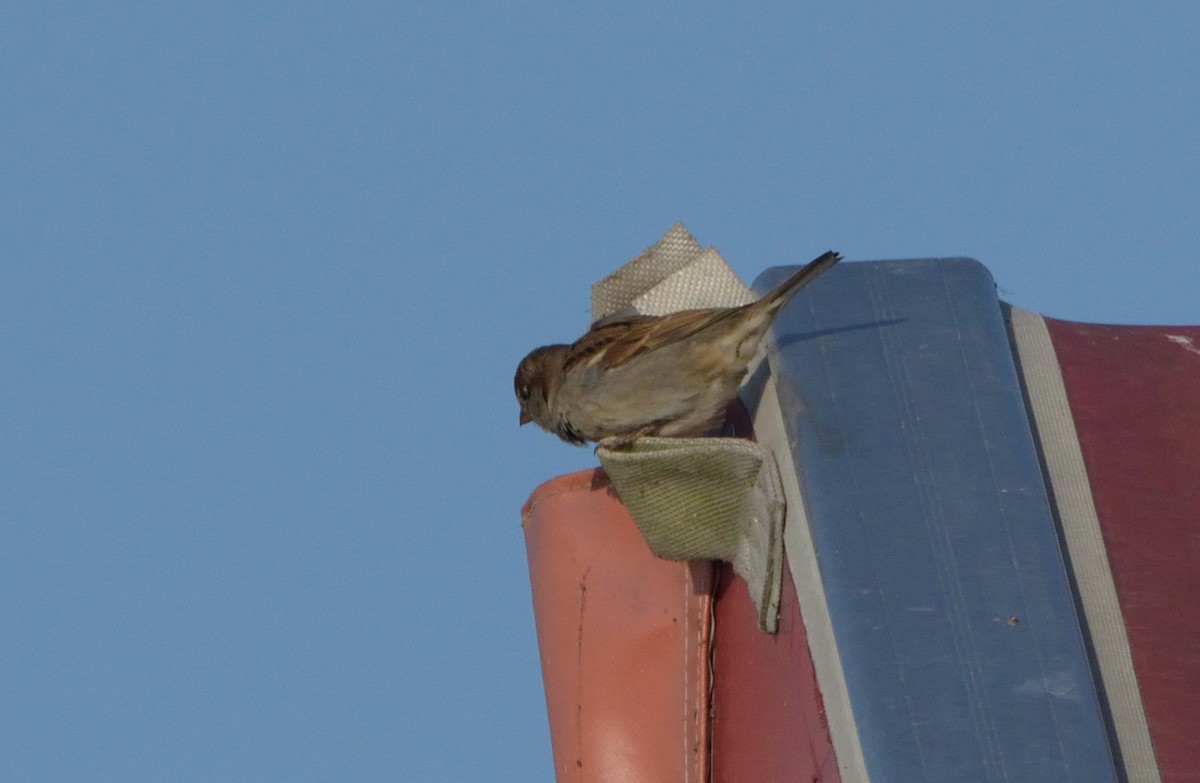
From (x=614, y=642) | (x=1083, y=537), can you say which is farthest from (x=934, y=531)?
(x=614, y=642)

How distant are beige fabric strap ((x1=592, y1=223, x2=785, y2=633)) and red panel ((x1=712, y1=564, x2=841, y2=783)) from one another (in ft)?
Result: 0.47

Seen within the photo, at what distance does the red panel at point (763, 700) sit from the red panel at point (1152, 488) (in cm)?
82

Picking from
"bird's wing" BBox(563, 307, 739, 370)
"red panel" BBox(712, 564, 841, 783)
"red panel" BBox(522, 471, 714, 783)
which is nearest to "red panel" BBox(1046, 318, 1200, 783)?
"red panel" BBox(712, 564, 841, 783)

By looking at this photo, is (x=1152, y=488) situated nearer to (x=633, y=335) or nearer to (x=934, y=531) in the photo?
(x=934, y=531)

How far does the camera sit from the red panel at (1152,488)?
447cm

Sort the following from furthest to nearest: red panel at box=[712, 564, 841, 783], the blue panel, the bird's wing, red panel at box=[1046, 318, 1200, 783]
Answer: the bird's wing → red panel at box=[712, 564, 841, 783] → red panel at box=[1046, 318, 1200, 783] → the blue panel

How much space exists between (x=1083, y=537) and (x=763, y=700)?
3.31ft

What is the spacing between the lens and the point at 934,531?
452cm

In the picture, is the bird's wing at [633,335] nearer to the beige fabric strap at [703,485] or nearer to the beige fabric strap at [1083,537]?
the beige fabric strap at [703,485]

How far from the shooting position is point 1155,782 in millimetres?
4227

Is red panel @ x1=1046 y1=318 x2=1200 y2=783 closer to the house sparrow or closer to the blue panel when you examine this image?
the blue panel

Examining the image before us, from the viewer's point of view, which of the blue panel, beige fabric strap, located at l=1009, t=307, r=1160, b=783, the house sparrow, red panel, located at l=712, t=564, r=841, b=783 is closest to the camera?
the blue panel

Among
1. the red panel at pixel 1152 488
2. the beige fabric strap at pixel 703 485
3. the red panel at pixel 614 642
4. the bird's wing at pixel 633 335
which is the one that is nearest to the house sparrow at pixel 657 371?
the bird's wing at pixel 633 335

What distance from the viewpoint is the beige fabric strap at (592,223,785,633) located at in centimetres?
501
